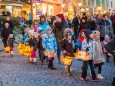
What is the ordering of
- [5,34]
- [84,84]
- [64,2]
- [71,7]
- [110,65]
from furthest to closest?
[64,2] < [71,7] < [5,34] < [110,65] < [84,84]

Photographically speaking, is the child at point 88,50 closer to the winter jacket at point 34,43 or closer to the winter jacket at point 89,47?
the winter jacket at point 89,47

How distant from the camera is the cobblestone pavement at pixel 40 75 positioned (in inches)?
492

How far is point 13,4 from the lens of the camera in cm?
5888

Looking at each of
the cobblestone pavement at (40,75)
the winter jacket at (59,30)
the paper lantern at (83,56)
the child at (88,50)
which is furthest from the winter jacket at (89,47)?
the winter jacket at (59,30)

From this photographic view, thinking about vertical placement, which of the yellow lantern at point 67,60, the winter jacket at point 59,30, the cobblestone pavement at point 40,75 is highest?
the winter jacket at point 59,30

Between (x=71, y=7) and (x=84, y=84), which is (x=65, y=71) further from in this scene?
(x=71, y=7)

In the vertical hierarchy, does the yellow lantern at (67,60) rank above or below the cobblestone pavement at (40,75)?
above

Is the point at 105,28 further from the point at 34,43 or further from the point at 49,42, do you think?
the point at 49,42

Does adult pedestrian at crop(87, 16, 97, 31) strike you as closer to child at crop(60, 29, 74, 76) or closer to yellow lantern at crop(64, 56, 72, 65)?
child at crop(60, 29, 74, 76)

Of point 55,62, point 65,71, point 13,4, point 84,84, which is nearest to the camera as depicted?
point 84,84

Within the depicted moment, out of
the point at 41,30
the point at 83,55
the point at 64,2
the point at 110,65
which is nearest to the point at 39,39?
the point at 41,30

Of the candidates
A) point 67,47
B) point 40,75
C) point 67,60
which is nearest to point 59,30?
point 67,47

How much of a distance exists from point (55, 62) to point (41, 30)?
1.47m

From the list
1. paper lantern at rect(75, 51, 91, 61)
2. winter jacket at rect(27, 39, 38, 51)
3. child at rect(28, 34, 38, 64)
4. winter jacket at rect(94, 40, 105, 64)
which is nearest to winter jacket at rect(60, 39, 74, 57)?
paper lantern at rect(75, 51, 91, 61)
